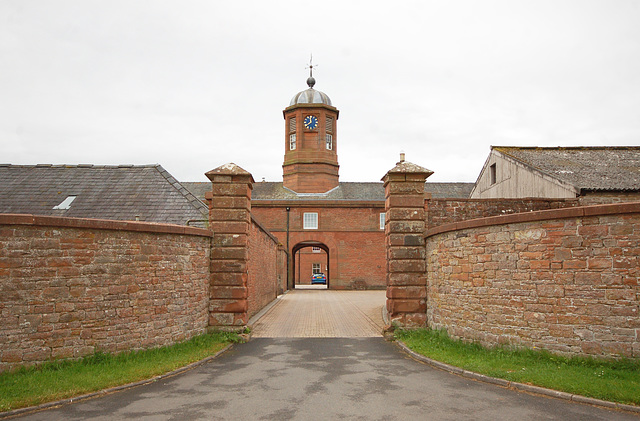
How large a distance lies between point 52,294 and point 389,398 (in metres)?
5.44

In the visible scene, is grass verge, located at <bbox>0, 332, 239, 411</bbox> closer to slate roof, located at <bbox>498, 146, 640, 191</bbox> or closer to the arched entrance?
slate roof, located at <bbox>498, 146, 640, 191</bbox>

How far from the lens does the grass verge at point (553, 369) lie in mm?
6223

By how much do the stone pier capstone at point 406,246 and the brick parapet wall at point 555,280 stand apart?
6.06 feet

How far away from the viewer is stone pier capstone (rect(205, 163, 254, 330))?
37.8ft

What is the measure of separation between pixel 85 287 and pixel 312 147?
30173mm

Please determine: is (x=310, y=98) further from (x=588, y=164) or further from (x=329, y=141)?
(x=588, y=164)

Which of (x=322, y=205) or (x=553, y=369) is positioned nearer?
(x=553, y=369)

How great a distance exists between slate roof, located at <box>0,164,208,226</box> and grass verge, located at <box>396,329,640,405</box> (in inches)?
336

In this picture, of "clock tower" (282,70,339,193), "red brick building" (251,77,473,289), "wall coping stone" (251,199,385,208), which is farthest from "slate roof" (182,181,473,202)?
"wall coping stone" (251,199,385,208)

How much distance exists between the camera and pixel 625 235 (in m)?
7.16

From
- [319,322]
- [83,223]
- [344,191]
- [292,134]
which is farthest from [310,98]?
[83,223]

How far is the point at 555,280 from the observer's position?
781cm

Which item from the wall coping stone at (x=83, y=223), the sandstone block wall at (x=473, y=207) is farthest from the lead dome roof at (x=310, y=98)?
the wall coping stone at (x=83, y=223)

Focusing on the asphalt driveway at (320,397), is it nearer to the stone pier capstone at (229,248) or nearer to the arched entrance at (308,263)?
the stone pier capstone at (229,248)
